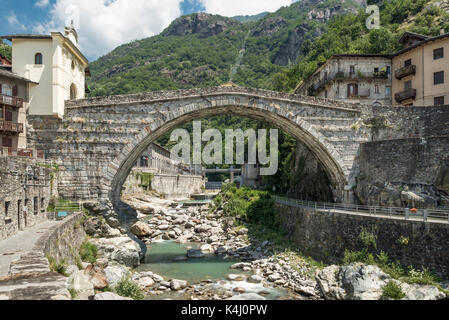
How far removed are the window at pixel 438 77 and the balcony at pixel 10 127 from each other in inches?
1223

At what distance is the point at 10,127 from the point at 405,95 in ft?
100.0

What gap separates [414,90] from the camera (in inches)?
1119

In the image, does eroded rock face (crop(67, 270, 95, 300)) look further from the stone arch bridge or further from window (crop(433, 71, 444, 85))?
window (crop(433, 71, 444, 85))

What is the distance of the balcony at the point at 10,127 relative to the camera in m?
19.8

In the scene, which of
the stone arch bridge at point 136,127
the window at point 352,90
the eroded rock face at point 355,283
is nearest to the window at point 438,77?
the window at point 352,90

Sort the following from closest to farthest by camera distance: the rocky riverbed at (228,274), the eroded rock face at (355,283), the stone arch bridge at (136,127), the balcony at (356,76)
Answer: the rocky riverbed at (228,274) → the eroded rock face at (355,283) → the stone arch bridge at (136,127) → the balcony at (356,76)

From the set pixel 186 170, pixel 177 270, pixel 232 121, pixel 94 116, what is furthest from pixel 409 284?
pixel 232 121

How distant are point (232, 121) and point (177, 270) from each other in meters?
73.0

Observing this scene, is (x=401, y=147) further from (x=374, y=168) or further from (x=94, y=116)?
(x=94, y=116)

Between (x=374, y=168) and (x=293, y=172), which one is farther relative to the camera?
(x=293, y=172)

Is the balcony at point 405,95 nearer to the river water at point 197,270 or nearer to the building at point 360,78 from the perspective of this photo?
the building at point 360,78

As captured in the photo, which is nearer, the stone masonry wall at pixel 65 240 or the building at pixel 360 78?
the stone masonry wall at pixel 65 240
